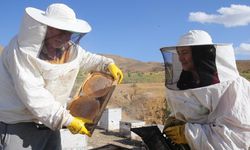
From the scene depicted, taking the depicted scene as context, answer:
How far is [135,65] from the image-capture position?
97500 mm

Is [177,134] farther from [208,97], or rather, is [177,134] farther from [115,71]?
[115,71]

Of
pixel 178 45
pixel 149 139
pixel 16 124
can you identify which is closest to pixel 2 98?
pixel 16 124

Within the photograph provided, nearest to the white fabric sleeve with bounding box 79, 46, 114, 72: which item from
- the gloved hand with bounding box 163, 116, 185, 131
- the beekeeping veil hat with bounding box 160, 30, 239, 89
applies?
the gloved hand with bounding box 163, 116, 185, 131

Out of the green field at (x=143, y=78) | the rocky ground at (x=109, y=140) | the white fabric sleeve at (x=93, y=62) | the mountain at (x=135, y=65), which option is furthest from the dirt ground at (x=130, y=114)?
the mountain at (x=135, y=65)

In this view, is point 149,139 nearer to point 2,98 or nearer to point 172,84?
point 172,84

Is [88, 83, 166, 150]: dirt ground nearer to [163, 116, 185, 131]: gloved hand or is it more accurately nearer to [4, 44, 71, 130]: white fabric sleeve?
[163, 116, 185, 131]: gloved hand

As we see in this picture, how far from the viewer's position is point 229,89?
3.48 m

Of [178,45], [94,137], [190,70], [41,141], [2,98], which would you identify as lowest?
[94,137]

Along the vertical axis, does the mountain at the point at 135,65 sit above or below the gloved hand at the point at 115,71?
below

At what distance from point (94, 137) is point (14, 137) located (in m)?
9.39

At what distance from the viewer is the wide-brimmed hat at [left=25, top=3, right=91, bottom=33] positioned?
147 inches

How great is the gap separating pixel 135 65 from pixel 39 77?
3692 inches

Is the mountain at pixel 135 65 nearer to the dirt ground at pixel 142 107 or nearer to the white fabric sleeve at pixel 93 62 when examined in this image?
the dirt ground at pixel 142 107

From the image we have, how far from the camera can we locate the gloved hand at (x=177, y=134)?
368 centimetres
